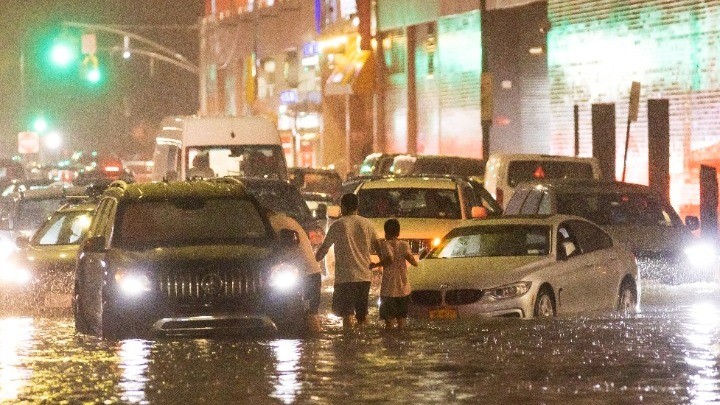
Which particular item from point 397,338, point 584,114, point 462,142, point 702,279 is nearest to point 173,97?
A: point 462,142

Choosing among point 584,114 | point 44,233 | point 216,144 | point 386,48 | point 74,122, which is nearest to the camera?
point 44,233

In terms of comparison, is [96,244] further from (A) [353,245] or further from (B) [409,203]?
(B) [409,203]

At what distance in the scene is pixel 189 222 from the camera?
672 inches

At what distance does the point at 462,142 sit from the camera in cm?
5200

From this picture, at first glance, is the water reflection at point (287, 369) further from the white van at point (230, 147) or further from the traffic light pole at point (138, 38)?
the traffic light pole at point (138, 38)

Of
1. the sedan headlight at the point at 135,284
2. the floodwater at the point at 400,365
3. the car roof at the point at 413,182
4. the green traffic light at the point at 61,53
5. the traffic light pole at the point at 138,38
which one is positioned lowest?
the floodwater at the point at 400,365

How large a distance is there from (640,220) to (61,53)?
89.1 feet

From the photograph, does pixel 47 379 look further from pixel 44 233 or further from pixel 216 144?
pixel 216 144

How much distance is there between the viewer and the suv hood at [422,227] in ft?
78.2

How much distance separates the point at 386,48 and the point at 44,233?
37.0m

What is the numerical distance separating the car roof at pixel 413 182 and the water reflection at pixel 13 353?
6.39m

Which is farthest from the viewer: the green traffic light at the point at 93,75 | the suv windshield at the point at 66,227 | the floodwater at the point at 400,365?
the green traffic light at the point at 93,75

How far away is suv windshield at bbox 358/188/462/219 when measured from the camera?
25.0 m

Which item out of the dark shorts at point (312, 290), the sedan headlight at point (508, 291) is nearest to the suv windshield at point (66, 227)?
the dark shorts at point (312, 290)
